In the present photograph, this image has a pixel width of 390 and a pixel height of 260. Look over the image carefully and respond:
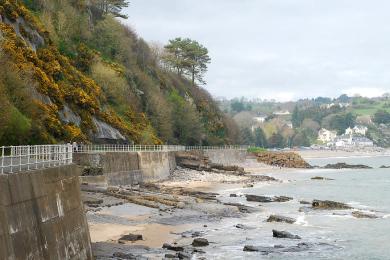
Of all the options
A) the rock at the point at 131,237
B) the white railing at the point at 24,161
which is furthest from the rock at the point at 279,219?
the white railing at the point at 24,161

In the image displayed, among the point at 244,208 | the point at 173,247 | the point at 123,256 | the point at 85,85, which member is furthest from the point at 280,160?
the point at 123,256

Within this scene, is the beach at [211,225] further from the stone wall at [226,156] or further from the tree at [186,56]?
the tree at [186,56]

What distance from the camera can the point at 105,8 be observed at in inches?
4131

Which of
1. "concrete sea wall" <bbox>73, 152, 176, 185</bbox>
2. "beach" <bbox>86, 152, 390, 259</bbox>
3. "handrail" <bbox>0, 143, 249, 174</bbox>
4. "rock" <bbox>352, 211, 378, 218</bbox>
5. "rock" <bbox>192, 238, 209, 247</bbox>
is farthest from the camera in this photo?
"concrete sea wall" <bbox>73, 152, 176, 185</bbox>

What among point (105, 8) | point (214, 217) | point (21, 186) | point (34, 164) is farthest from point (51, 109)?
point (105, 8)

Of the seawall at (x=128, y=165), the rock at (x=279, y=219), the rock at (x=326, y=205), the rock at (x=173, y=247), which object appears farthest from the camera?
the rock at (x=326, y=205)

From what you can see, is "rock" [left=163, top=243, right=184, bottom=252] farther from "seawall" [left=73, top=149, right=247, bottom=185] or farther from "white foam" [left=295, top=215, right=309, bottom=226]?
"seawall" [left=73, top=149, right=247, bottom=185]

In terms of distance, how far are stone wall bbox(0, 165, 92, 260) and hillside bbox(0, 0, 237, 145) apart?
531 inches

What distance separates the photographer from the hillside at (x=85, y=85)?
4341 cm

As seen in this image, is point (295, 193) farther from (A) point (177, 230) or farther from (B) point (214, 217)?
(A) point (177, 230)

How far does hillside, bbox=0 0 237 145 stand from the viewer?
43406 mm

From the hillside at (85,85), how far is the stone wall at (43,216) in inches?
531

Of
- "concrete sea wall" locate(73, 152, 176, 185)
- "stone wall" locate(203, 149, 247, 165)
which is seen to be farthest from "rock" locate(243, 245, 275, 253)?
"stone wall" locate(203, 149, 247, 165)

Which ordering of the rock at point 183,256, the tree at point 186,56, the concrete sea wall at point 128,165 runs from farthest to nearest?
the tree at point 186,56 → the concrete sea wall at point 128,165 → the rock at point 183,256
